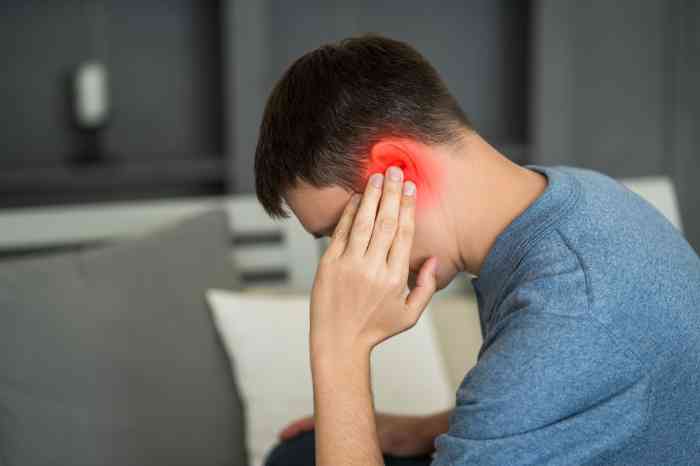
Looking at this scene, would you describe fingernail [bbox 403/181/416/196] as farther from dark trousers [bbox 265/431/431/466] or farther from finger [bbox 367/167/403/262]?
dark trousers [bbox 265/431/431/466]

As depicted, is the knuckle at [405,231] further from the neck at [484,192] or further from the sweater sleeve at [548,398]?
the sweater sleeve at [548,398]

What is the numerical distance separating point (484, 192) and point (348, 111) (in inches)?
7.8

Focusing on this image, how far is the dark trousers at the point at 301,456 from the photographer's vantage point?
52.0 inches

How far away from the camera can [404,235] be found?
1.04 m

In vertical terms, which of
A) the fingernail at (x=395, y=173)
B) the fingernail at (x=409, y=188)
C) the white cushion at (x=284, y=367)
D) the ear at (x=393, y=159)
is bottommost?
the white cushion at (x=284, y=367)

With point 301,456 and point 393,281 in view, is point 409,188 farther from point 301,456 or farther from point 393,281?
point 301,456

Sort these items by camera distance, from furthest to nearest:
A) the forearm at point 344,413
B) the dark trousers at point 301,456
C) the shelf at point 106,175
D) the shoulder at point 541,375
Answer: the shelf at point 106,175
the dark trousers at point 301,456
the forearm at point 344,413
the shoulder at point 541,375

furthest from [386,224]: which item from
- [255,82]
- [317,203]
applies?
[255,82]

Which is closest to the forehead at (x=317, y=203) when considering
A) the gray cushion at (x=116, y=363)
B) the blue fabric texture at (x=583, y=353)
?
the blue fabric texture at (x=583, y=353)

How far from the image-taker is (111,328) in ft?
4.99

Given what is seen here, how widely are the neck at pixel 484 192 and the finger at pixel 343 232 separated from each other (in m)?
0.12

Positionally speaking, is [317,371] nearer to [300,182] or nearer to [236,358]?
[300,182]

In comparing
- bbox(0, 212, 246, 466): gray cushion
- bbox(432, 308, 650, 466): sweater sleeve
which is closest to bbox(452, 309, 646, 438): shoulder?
bbox(432, 308, 650, 466): sweater sleeve

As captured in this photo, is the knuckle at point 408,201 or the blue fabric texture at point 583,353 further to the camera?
the knuckle at point 408,201
